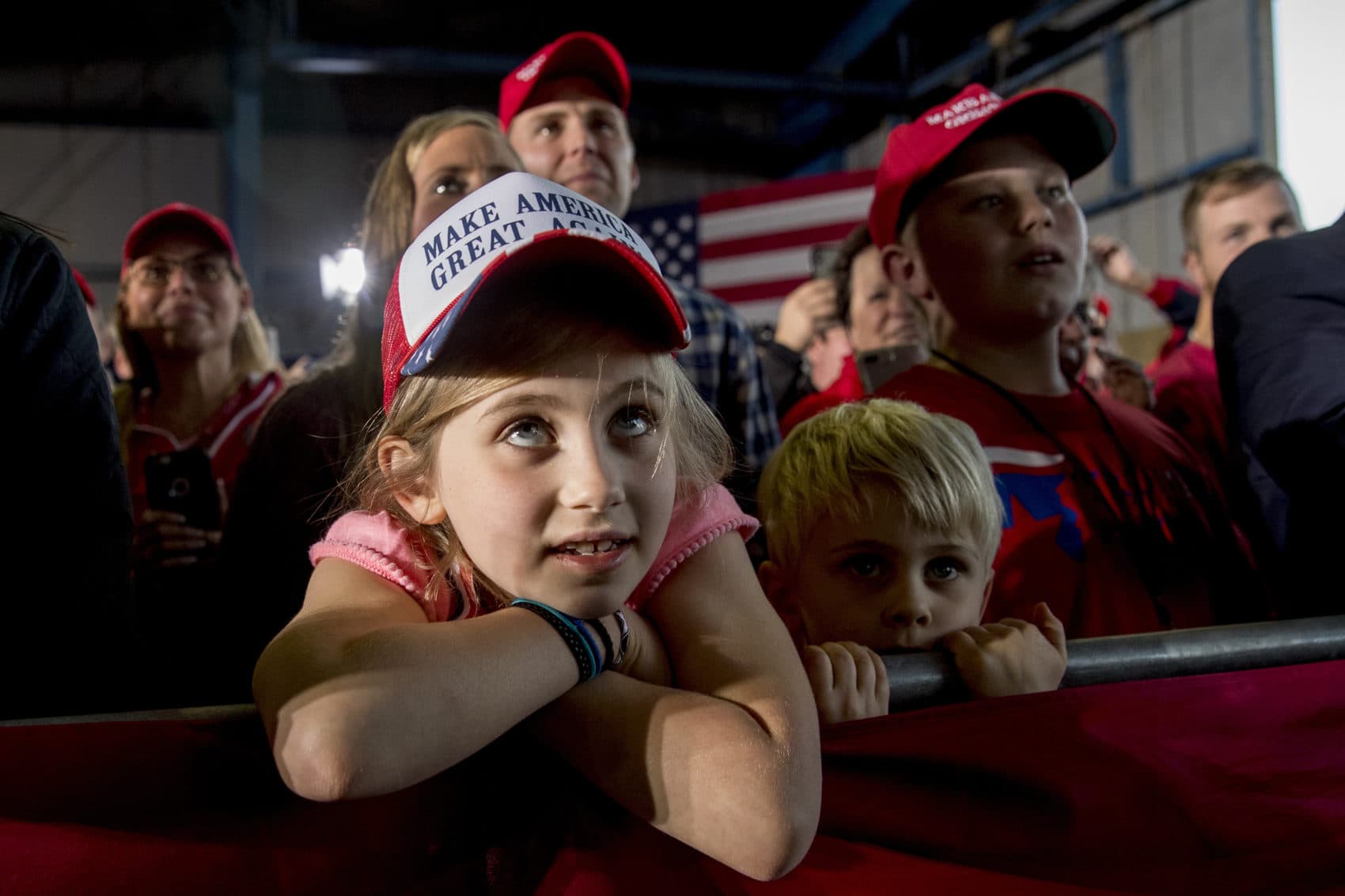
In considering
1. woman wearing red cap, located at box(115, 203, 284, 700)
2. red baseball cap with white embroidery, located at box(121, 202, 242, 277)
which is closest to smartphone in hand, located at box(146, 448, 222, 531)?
woman wearing red cap, located at box(115, 203, 284, 700)

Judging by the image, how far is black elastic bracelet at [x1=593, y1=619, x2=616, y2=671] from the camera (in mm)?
748

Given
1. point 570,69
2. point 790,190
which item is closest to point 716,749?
point 570,69

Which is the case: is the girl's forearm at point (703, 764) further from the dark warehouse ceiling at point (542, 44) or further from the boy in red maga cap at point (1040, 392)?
the dark warehouse ceiling at point (542, 44)

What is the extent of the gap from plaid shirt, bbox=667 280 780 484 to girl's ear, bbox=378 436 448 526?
50.5 inches

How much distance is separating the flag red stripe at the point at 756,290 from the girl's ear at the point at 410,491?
555 cm

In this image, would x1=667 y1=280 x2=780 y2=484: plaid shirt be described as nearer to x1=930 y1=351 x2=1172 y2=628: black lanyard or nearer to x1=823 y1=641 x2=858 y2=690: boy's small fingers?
x1=930 y1=351 x2=1172 y2=628: black lanyard

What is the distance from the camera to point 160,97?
9531 mm

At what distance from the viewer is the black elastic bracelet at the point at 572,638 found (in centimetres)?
72

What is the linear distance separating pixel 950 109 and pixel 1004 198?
180 millimetres

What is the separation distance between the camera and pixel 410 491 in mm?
842

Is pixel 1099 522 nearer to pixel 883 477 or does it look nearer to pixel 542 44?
pixel 883 477

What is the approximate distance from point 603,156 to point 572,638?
174cm

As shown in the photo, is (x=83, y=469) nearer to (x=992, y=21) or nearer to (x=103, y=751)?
(x=103, y=751)

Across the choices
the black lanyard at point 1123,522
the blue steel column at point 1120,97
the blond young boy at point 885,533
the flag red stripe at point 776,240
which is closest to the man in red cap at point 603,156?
the black lanyard at point 1123,522
